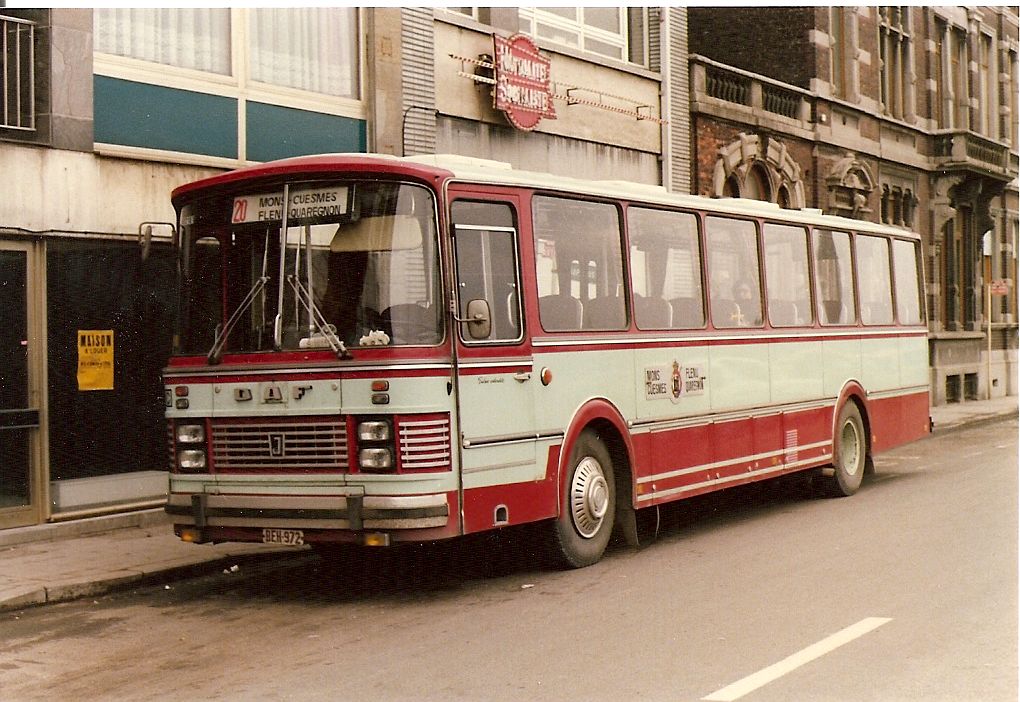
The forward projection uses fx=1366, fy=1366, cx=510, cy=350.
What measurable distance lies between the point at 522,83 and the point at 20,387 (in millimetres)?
9375

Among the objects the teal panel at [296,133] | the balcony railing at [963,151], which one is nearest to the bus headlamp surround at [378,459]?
the teal panel at [296,133]

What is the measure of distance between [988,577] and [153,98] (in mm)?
9071

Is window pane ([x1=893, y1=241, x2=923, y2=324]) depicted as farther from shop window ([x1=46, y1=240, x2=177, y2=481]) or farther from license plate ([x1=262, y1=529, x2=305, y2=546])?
license plate ([x1=262, y1=529, x2=305, y2=546])

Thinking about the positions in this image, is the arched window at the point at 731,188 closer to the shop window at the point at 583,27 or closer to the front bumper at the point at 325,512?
the shop window at the point at 583,27

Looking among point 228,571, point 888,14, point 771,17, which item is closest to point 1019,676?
point 228,571

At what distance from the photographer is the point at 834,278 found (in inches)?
597

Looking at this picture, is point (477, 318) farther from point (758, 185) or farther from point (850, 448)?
point (758, 185)

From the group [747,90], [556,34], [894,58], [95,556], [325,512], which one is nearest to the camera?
A: [325,512]

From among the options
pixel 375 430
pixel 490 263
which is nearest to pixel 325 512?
pixel 375 430

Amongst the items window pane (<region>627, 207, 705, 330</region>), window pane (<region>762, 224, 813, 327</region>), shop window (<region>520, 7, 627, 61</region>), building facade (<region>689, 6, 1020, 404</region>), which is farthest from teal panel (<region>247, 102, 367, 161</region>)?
building facade (<region>689, 6, 1020, 404</region>)

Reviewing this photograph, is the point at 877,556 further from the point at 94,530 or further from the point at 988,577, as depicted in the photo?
the point at 94,530

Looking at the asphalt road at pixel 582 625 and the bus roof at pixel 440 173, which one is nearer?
the asphalt road at pixel 582 625

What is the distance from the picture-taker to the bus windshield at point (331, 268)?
29.4ft

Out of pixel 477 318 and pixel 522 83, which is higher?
pixel 522 83
